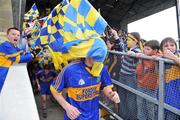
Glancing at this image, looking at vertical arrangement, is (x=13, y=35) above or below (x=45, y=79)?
above

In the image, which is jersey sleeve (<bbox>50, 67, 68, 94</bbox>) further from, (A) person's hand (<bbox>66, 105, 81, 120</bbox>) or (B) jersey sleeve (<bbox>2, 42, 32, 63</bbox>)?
(B) jersey sleeve (<bbox>2, 42, 32, 63</bbox>)

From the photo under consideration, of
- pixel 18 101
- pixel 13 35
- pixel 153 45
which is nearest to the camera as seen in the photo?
pixel 153 45

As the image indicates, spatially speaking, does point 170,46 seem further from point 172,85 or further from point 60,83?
point 60,83

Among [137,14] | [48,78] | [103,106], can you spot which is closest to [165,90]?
[103,106]

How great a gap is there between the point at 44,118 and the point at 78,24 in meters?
2.96

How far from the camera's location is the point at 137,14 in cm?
2536

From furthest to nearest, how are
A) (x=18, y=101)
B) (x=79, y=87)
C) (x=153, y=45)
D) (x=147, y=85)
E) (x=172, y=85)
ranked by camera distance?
(x=18, y=101) → (x=153, y=45) → (x=147, y=85) → (x=172, y=85) → (x=79, y=87)

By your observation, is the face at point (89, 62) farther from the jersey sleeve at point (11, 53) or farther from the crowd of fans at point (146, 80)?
the jersey sleeve at point (11, 53)

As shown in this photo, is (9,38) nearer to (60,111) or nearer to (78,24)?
(60,111)

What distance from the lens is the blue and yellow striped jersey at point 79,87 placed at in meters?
2.56

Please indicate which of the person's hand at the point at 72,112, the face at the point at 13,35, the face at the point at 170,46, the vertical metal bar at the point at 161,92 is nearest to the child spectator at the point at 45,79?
the face at the point at 13,35

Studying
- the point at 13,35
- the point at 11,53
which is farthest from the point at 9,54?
the point at 13,35

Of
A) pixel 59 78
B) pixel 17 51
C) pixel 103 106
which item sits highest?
pixel 17 51

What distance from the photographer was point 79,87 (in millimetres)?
2594
